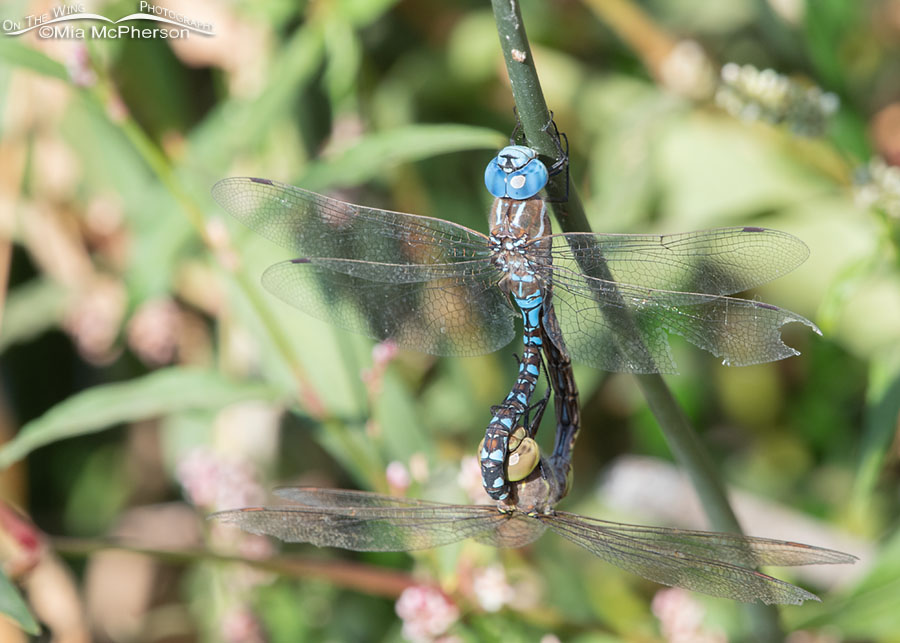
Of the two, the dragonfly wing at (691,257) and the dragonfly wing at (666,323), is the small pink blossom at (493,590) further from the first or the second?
the dragonfly wing at (691,257)

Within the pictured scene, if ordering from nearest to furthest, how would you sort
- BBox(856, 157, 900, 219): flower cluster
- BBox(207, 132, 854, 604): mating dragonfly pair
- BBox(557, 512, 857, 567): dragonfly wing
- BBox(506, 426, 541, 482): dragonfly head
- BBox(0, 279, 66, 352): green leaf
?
1. BBox(557, 512, 857, 567): dragonfly wing
2. BBox(207, 132, 854, 604): mating dragonfly pair
3. BBox(506, 426, 541, 482): dragonfly head
4. BBox(856, 157, 900, 219): flower cluster
5. BBox(0, 279, 66, 352): green leaf

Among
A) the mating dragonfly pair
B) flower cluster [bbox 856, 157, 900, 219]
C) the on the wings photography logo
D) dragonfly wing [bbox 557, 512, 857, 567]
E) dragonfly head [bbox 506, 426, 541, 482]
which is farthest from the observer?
the on the wings photography logo

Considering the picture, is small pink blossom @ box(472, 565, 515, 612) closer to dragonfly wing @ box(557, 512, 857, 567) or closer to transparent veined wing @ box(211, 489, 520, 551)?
transparent veined wing @ box(211, 489, 520, 551)

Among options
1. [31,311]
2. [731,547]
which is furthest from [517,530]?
[31,311]

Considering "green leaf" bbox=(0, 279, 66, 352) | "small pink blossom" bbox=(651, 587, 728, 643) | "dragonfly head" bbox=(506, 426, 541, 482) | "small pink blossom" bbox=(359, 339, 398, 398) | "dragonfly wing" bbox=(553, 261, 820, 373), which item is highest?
"green leaf" bbox=(0, 279, 66, 352)

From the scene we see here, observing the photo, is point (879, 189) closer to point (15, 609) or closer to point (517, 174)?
point (517, 174)

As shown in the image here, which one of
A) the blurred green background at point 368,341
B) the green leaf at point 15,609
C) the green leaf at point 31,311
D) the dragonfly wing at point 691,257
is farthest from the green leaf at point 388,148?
the green leaf at point 31,311

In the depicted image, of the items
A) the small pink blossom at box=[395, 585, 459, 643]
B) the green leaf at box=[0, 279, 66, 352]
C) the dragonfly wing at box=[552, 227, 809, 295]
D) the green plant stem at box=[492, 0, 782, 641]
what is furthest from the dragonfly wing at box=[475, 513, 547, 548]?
the green leaf at box=[0, 279, 66, 352]
